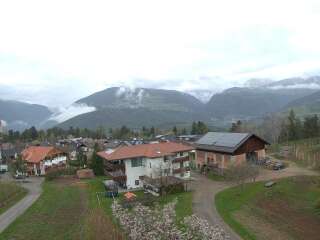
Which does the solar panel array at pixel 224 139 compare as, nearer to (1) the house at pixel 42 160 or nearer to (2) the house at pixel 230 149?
(2) the house at pixel 230 149

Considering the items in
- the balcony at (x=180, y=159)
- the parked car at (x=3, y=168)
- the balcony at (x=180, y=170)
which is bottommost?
the parked car at (x=3, y=168)

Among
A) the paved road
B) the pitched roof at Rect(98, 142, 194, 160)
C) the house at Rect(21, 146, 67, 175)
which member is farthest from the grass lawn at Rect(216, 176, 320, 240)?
the house at Rect(21, 146, 67, 175)

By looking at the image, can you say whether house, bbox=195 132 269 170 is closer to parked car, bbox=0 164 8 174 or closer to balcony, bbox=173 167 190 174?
balcony, bbox=173 167 190 174

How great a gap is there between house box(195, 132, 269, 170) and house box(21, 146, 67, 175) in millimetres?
38234

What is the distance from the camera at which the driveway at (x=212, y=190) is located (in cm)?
3866

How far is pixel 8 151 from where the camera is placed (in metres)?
118

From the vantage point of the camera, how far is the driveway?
38656mm

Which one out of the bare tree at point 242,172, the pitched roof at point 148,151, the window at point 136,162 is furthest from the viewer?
the window at point 136,162

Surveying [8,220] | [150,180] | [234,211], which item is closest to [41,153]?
[150,180]

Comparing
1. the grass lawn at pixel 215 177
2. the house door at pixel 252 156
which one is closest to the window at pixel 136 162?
the grass lawn at pixel 215 177

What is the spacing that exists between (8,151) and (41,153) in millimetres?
30111

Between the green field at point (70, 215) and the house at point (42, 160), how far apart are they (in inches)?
1131

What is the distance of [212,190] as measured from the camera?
55.1 metres

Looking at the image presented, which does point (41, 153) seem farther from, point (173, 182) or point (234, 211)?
point (234, 211)
